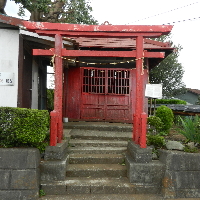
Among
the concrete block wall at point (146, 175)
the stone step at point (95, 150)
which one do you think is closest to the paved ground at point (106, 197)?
the concrete block wall at point (146, 175)

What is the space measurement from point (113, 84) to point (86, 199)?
5.16 metres

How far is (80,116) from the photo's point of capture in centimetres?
818

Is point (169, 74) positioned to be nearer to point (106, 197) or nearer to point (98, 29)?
point (98, 29)

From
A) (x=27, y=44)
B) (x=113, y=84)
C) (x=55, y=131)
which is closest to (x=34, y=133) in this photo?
(x=55, y=131)

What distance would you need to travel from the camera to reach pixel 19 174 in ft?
13.3

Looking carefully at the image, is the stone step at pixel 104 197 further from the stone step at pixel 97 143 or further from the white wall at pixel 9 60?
the white wall at pixel 9 60

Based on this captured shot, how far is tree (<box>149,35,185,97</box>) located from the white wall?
13.5 metres

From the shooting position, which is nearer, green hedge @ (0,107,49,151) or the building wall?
green hedge @ (0,107,49,151)

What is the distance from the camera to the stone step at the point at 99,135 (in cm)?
587

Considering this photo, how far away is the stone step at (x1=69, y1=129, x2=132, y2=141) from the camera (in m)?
5.87

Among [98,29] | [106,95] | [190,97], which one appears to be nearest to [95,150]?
[98,29]

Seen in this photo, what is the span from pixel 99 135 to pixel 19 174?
2.57 meters

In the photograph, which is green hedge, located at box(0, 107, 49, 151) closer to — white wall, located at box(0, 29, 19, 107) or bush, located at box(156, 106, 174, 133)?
white wall, located at box(0, 29, 19, 107)

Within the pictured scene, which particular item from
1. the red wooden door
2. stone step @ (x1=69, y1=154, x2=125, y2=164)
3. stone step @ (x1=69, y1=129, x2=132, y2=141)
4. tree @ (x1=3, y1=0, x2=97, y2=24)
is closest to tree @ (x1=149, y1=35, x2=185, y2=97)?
tree @ (x1=3, y1=0, x2=97, y2=24)
